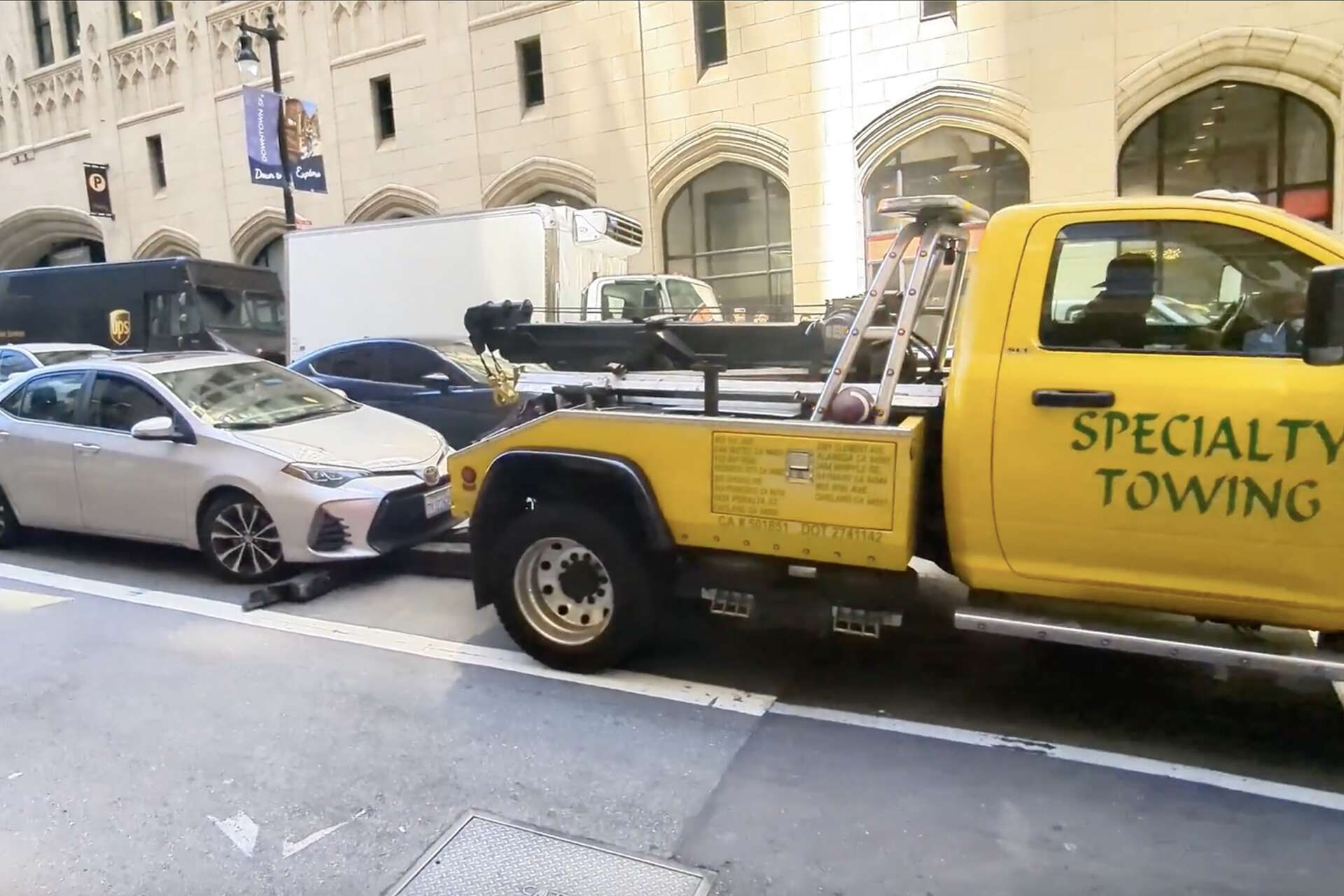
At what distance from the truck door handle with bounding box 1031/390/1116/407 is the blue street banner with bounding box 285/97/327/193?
566 inches

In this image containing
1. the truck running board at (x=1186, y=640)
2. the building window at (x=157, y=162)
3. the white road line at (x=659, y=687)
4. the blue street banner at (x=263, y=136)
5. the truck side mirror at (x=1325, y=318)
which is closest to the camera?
the truck side mirror at (x=1325, y=318)

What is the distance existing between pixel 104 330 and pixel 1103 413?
56.1 ft

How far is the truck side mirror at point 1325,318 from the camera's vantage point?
3.18 meters

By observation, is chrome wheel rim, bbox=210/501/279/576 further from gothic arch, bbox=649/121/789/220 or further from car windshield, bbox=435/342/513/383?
gothic arch, bbox=649/121/789/220

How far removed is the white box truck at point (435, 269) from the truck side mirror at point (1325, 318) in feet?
27.5

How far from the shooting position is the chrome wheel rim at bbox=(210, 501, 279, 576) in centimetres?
638

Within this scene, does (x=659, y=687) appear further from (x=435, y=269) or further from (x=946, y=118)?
(x=946, y=118)

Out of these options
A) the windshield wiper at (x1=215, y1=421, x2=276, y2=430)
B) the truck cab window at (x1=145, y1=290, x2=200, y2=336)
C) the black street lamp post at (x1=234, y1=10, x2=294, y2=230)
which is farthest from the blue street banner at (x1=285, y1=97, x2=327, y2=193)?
the windshield wiper at (x1=215, y1=421, x2=276, y2=430)

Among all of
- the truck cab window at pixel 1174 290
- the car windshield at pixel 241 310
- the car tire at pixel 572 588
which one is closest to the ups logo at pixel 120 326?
the car windshield at pixel 241 310

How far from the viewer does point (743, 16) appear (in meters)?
15.4

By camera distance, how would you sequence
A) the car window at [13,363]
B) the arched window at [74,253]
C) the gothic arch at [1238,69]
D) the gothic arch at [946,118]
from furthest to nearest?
the arched window at [74,253] → the gothic arch at [946,118] → the car window at [13,363] → the gothic arch at [1238,69]

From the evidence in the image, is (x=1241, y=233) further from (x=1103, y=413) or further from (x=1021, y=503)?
(x=1021, y=503)

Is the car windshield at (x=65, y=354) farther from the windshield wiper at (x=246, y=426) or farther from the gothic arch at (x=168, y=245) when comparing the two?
the gothic arch at (x=168, y=245)

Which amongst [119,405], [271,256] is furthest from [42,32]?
[119,405]
